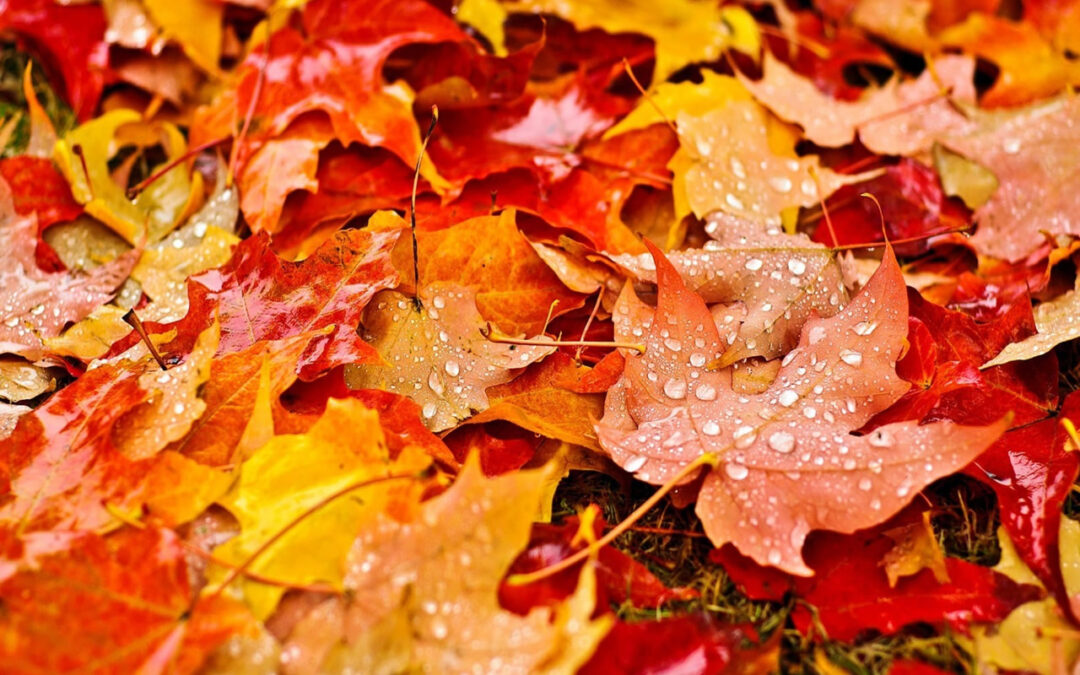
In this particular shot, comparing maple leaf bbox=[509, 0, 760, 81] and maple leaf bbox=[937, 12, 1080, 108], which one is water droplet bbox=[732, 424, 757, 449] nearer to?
maple leaf bbox=[509, 0, 760, 81]

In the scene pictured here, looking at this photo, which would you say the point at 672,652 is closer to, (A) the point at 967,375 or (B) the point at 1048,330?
(A) the point at 967,375

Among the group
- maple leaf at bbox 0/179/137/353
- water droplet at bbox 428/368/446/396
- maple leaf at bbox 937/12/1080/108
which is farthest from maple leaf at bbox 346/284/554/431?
maple leaf at bbox 937/12/1080/108

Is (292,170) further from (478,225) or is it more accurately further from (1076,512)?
(1076,512)

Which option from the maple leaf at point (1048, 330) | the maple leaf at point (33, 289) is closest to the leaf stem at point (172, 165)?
the maple leaf at point (33, 289)

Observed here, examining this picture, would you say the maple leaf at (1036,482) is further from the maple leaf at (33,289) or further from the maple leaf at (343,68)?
the maple leaf at (33,289)

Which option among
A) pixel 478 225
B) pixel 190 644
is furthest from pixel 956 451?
pixel 190 644

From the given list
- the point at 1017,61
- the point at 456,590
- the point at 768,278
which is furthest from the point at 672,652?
the point at 1017,61

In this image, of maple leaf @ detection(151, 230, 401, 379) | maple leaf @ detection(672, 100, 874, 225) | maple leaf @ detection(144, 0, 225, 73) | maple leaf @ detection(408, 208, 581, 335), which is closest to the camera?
maple leaf @ detection(151, 230, 401, 379)

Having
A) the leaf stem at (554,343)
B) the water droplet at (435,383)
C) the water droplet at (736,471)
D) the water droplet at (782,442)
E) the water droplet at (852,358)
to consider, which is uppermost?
the leaf stem at (554,343)
